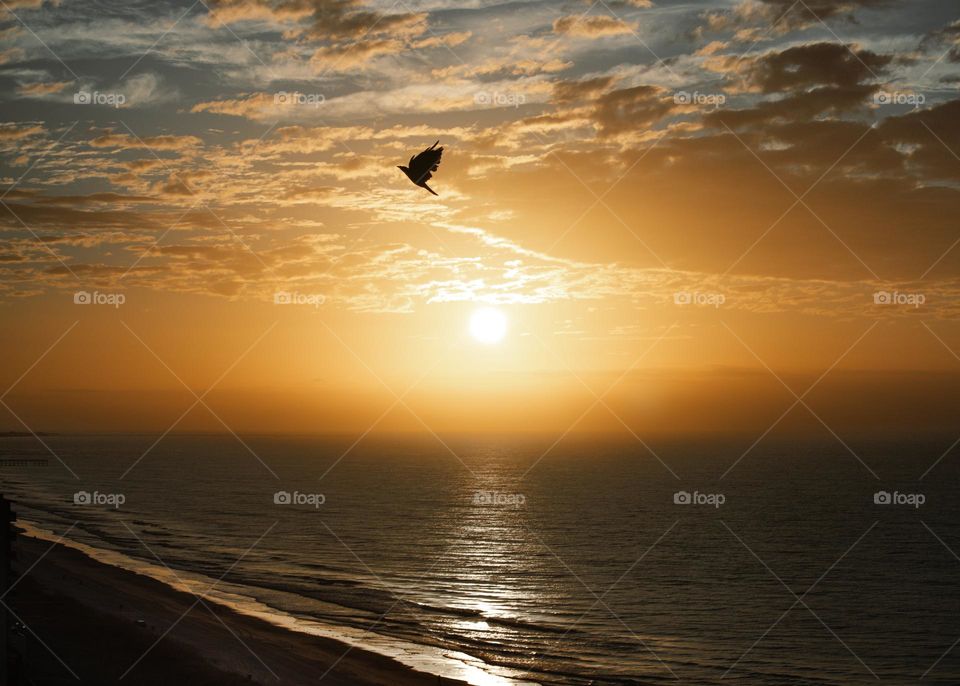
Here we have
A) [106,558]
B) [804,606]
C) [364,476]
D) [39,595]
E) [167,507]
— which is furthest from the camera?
[364,476]

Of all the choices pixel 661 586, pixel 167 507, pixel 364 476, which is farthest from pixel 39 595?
pixel 364 476

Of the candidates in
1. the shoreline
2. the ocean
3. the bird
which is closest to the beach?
the shoreline

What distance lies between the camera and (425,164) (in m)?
14.5

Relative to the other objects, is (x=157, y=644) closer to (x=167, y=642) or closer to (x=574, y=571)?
(x=167, y=642)

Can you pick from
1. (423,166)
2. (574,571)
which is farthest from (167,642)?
(574,571)

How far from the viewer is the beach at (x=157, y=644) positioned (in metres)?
27.0

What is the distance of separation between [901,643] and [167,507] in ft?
267

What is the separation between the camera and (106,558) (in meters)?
54.2

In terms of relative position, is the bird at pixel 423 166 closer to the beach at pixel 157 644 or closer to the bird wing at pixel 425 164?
the bird wing at pixel 425 164


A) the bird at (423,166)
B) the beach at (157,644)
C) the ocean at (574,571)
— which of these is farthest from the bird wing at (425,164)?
the ocean at (574,571)

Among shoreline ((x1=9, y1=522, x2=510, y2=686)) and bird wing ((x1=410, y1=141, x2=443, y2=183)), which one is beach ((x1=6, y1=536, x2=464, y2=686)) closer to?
shoreline ((x1=9, y1=522, x2=510, y2=686))

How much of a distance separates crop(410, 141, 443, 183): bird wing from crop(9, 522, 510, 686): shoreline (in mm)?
20491

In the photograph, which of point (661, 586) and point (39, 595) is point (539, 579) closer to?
point (661, 586)

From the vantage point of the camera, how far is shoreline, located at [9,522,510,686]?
27562 mm
